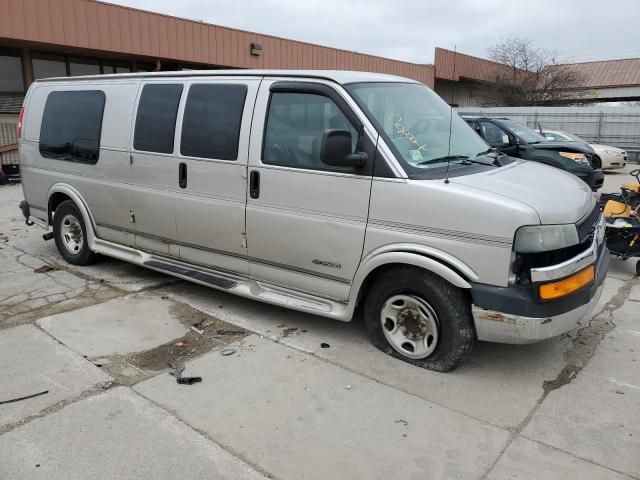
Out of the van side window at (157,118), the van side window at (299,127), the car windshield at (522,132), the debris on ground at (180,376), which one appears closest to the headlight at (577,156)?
the car windshield at (522,132)

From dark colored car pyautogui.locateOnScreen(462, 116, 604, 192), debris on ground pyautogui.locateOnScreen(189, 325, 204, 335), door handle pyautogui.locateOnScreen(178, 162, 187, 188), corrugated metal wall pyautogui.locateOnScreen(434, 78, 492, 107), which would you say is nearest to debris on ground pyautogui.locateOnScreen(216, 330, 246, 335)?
debris on ground pyautogui.locateOnScreen(189, 325, 204, 335)

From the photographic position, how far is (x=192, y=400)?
3449 millimetres

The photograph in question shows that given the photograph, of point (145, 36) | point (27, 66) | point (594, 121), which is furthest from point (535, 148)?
point (594, 121)

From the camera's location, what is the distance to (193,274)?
198 inches

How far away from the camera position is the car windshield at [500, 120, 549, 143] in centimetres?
1193

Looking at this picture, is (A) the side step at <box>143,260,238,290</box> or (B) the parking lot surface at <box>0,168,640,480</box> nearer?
(B) the parking lot surface at <box>0,168,640,480</box>

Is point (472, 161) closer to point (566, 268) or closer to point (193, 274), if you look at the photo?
point (566, 268)

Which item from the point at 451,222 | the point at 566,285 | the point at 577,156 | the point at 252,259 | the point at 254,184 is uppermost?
the point at 254,184

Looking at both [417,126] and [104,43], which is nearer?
[417,126]

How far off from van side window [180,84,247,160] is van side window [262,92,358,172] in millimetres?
333

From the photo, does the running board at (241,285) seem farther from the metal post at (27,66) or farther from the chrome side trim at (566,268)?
the metal post at (27,66)

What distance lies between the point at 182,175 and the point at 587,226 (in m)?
3.35

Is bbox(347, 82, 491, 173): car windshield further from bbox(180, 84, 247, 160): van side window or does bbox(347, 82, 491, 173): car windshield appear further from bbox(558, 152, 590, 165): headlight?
bbox(558, 152, 590, 165): headlight

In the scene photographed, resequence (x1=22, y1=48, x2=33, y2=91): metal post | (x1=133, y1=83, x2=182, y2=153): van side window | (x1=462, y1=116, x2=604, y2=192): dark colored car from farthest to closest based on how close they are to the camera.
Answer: (x1=22, y1=48, x2=33, y2=91): metal post → (x1=462, y1=116, x2=604, y2=192): dark colored car → (x1=133, y1=83, x2=182, y2=153): van side window
